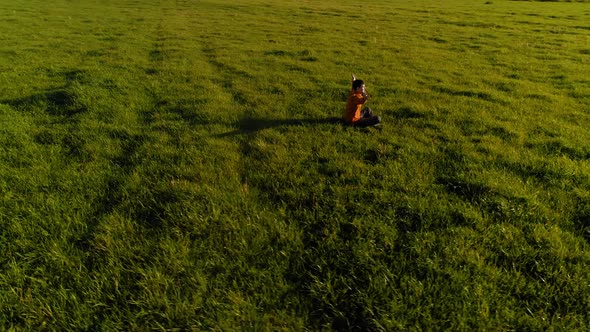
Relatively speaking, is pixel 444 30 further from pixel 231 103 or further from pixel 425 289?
pixel 425 289

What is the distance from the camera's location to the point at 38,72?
37.0 feet

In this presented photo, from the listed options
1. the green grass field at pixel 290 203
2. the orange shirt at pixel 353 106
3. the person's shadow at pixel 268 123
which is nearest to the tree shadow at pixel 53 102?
the green grass field at pixel 290 203

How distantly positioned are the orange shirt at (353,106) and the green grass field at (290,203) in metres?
A: 0.34

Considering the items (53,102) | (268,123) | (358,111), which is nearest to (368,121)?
(358,111)

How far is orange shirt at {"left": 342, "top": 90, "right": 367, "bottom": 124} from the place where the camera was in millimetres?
6742

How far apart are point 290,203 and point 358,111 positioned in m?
3.42

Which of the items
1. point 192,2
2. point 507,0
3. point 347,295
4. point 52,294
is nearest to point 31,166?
point 52,294

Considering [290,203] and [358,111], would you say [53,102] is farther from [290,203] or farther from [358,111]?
[358,111]

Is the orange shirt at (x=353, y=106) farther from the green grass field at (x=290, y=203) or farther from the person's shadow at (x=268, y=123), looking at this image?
the green grass field at (x=290, y=203)

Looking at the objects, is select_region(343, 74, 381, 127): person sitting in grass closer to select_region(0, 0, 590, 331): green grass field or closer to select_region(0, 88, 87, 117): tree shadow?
select_region(0, 0, 590, 331): green grass field

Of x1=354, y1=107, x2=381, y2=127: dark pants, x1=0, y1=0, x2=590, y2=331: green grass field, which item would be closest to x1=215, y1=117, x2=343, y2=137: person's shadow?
x1=0, y1=0, x2=590, y2=331: green grass field

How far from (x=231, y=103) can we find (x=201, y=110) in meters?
0.92

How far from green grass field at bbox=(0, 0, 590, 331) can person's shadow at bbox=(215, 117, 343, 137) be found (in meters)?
0.06

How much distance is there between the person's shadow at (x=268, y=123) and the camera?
712 cm
